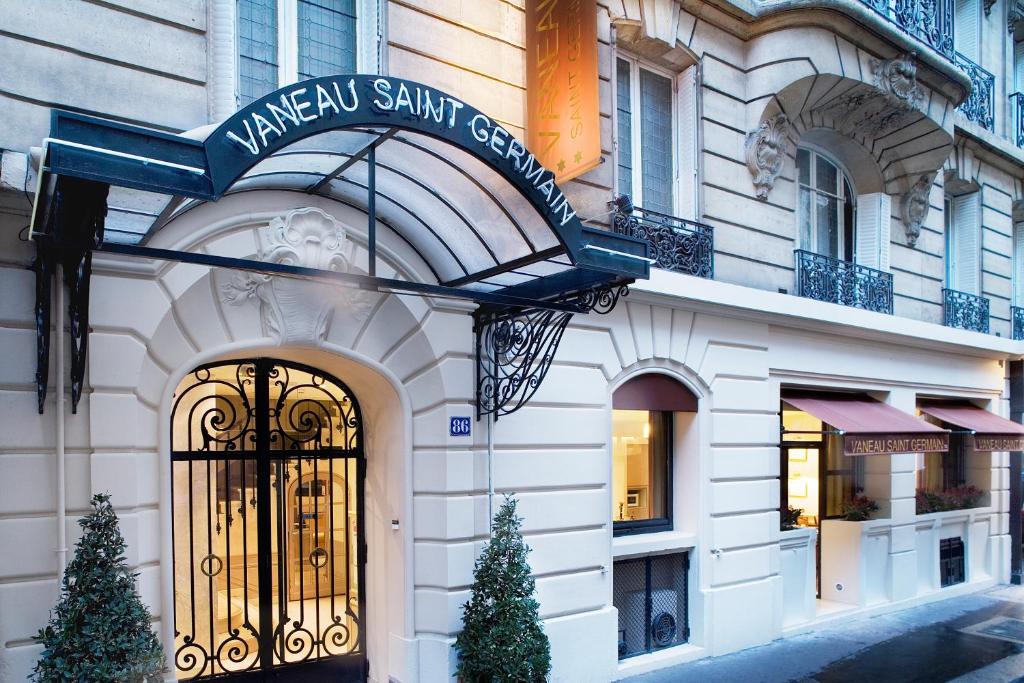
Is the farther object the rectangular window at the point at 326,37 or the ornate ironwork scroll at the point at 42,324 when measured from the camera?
the rectangular window at the point at 326,37

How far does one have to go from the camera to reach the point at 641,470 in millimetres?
9023

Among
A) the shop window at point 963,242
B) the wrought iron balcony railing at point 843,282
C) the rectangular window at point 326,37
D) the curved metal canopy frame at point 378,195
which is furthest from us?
the shop window at point 963,242

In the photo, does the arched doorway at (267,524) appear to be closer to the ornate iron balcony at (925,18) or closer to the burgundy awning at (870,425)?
the burgundy awning at (870,425)

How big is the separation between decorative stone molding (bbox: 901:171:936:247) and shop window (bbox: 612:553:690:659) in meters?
6.84

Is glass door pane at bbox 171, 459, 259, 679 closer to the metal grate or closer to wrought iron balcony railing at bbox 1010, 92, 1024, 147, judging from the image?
the metal grate

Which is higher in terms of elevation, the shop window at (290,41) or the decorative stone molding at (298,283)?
the shop window at (290,41)

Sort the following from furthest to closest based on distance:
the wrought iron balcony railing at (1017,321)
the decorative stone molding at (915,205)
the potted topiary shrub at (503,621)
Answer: the wrought iron balcony railing at (1017,321) < the decorative stone molding at (915,205) < the potted topiary shrub at (503,621)

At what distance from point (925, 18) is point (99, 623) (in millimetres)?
12925

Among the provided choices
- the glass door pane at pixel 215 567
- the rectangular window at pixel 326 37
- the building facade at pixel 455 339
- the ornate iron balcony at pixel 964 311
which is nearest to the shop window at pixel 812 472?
the building facade at pixel 455 339

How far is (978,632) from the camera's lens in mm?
10445

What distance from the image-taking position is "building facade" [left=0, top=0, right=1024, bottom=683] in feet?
17.4

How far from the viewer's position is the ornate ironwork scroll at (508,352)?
6.93 meters

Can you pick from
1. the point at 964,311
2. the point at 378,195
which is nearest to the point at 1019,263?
the point at 964,311

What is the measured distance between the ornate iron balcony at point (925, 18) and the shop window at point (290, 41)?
7.26 metres
